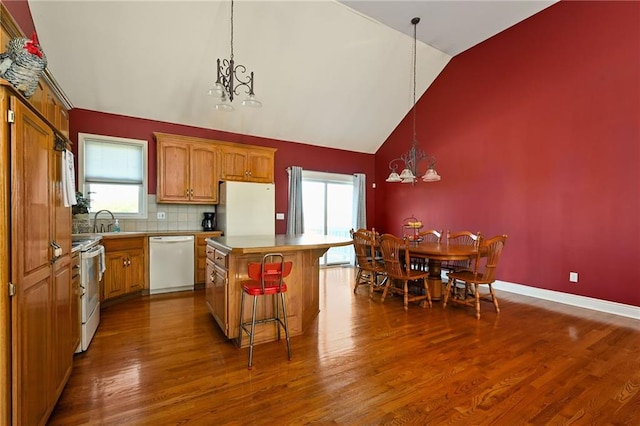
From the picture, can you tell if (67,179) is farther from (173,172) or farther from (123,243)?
(173,172)

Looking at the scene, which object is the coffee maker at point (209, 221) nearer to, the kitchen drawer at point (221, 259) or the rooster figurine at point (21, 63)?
the kitchen drawer at point (221, 259)

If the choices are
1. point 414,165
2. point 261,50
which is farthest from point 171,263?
point 414,165

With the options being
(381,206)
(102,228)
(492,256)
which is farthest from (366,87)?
(102,228)

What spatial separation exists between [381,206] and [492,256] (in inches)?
147

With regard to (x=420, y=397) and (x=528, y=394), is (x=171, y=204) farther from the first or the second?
(x=528, y=394)

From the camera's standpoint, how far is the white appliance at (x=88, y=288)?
2.54 metres

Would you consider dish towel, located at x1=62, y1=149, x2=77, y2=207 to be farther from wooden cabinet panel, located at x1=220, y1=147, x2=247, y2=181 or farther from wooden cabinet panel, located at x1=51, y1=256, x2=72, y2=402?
wooden cabinet panel, located at x1=220, y1=147, x2=247, y2=181

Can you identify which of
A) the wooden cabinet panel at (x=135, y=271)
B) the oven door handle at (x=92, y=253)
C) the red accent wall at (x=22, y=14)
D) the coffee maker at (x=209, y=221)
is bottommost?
the wooden cabinet panel at (x=135, y=271)

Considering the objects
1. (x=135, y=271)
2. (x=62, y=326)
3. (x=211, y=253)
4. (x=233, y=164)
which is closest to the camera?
(x=62, y=326)

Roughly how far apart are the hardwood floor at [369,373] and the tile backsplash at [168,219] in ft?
5.26

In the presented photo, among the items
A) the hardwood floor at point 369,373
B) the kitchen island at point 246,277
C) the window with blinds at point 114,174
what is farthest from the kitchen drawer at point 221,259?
the window with blinds at point 114,174

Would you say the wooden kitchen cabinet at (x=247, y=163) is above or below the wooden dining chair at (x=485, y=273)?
above

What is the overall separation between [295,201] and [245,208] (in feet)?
4.29

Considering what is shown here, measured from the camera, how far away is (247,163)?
5.29m
